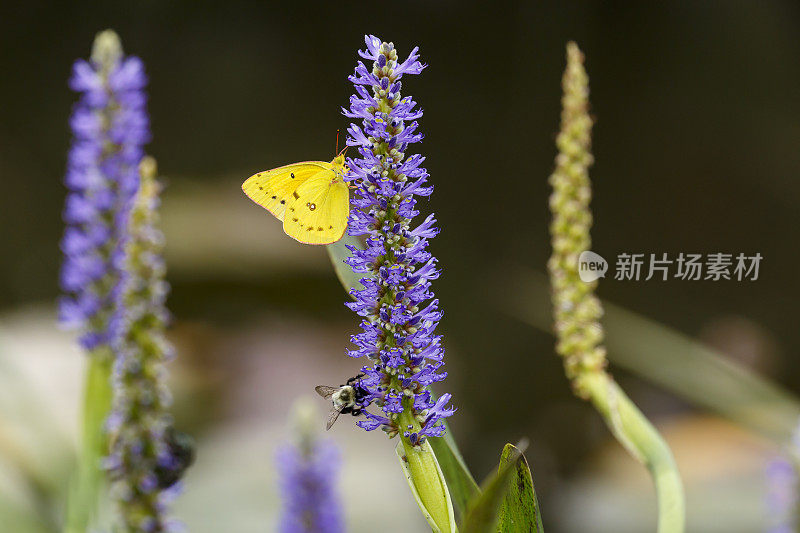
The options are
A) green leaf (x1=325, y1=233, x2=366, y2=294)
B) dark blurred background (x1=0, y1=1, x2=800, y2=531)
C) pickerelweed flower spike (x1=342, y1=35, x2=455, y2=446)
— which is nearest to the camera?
pickerelweed flower spike (x1=342, y1=35, x2=455, y2=446)

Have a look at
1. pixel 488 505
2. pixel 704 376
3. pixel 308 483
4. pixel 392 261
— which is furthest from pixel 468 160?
pixel 488 505

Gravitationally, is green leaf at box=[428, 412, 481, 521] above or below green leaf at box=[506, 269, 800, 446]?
above

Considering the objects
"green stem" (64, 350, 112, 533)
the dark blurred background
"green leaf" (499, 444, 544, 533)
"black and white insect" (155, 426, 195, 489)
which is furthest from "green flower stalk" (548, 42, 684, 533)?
the dark blurred background

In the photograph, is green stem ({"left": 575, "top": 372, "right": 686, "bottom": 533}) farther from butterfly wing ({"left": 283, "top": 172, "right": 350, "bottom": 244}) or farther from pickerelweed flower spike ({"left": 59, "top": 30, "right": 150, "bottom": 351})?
pickerelweed flower spike ({"left": 59, "top": 30, "right": 150, "bottom": 351})

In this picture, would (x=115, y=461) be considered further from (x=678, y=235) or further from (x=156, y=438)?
(x=678, y=235)

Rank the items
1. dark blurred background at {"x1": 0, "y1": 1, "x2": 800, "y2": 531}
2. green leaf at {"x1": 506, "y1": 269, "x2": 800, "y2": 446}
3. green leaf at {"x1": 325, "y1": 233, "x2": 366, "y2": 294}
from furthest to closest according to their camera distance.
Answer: dark blurred background at {"x1": 0, "y1": 1, "x2": 800, "y2": 531} → green leaf at {"x1": 506, "y1": 269, "x2": 800, "y2": 446} → green leaf at {"x1": 325, "y1": 233, "x2": 366, "y2": 294}

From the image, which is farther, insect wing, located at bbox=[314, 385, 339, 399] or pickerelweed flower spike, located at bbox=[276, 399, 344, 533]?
pickerelweed flower spike, located at bbox=[276, 399, 344, 533]

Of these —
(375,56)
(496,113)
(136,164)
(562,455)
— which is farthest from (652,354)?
(562,455)
